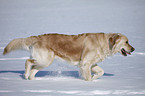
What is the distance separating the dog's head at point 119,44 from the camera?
628 centimetres

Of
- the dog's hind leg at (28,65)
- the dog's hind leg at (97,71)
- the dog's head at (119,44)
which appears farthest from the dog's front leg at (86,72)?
the dog's hind leg at (28,65)

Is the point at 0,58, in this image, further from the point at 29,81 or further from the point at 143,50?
the point at 143,50

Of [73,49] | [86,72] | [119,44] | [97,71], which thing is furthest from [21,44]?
[119,44]

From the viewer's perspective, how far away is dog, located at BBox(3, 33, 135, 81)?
623cm

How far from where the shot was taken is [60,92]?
488cm

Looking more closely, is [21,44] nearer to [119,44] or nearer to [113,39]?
[113,39]

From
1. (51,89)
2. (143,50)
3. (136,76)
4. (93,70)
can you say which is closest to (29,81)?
(51,89)

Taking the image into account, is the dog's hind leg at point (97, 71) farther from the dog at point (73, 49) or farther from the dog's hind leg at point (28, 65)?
the dog's hind leg at point (28, 65)

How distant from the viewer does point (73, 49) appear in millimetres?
6363

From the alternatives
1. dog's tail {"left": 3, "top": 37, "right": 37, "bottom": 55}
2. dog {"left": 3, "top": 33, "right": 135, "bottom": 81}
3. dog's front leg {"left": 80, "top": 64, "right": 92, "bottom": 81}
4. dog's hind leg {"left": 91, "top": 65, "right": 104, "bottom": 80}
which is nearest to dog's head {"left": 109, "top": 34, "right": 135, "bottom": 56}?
dog {"left": 3, "top": 33, "right": 135, "bottom": 81}

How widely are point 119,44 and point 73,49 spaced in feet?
3.73

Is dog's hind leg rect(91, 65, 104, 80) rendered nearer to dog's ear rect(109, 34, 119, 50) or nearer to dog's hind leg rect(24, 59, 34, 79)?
dog's ear rect(109, 34, 119, 50)

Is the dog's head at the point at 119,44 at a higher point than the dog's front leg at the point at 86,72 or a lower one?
higher

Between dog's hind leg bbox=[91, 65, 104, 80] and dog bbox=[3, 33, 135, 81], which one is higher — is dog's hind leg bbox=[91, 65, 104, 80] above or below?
below
